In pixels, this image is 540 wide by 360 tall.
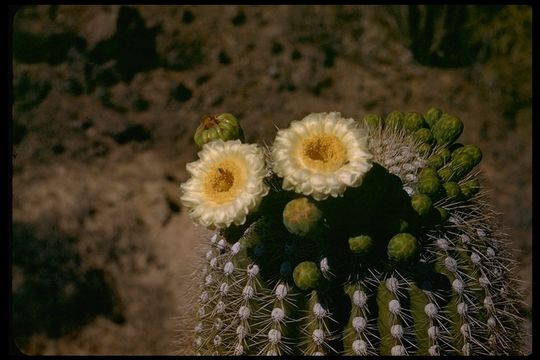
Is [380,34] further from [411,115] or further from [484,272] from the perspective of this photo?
[484,272]

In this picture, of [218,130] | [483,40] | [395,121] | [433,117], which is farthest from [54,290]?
[483,40]

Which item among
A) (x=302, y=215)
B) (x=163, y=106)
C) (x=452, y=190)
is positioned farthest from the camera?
(x=163, y=106)

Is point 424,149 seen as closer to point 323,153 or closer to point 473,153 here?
point 473,153

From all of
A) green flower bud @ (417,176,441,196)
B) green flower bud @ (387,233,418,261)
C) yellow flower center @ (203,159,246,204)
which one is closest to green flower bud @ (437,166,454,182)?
green flower bud @ (417,176,441,196)

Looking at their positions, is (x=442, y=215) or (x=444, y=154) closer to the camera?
(x=442, y=215)

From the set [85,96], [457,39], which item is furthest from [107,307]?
[457,39]

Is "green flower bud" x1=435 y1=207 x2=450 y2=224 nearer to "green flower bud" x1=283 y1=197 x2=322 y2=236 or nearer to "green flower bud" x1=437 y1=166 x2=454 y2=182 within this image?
"green flower bud" x1=437 y1=166 x2=454 y2=182

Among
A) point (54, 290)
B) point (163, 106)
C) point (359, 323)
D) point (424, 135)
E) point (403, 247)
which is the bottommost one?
point (54, 290)

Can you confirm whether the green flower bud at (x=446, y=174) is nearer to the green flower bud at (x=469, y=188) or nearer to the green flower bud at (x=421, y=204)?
the green flower bud at (x=469, y=188)
